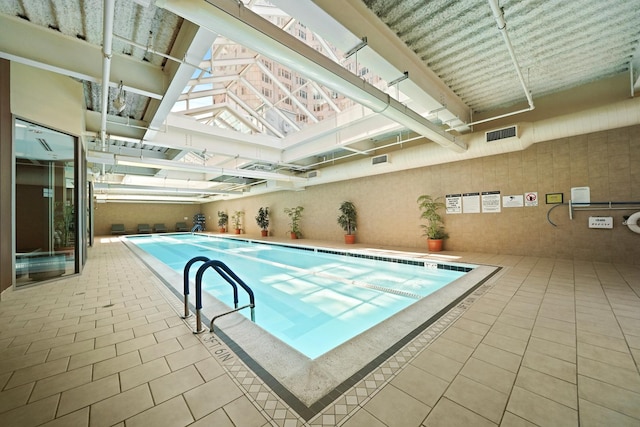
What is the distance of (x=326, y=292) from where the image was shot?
4.16 meters

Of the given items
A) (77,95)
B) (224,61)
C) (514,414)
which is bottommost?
(514,414)

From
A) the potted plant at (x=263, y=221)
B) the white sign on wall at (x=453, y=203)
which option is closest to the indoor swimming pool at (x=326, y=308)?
the white sign on wall at (x=453, y=203)

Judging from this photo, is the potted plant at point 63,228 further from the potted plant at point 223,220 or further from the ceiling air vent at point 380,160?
the potted plant at point 223,220

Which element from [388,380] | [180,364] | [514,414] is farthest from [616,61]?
[180,364]

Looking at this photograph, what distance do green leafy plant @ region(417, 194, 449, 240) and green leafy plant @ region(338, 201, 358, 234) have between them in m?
2.36

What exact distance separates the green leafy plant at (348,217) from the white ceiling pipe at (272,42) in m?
5.36

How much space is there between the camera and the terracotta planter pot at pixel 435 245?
618 cm

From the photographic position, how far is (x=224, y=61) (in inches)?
196

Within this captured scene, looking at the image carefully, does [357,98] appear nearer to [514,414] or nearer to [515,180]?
[514,414]

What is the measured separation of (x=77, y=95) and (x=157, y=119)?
4.10 feet

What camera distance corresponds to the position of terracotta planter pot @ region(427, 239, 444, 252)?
243 inches

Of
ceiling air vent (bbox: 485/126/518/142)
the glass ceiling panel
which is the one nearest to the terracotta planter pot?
ceiling air vent (bbox: 485/126/518/142)

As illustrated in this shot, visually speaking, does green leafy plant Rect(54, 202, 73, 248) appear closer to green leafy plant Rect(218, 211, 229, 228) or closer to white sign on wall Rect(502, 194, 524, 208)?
white sign on wall Rect(502, 194, 524, 208)

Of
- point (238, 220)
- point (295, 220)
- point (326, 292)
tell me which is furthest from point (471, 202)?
point (238, 220)
